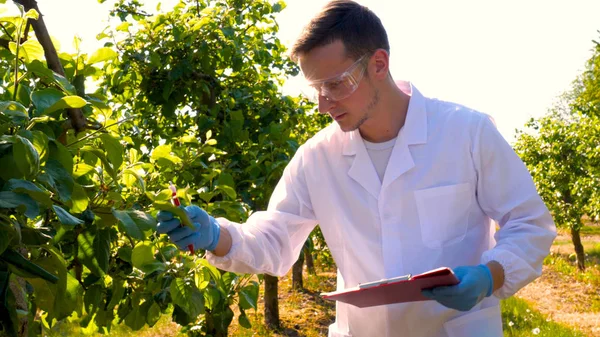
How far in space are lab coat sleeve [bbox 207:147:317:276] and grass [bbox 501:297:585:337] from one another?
165 inches

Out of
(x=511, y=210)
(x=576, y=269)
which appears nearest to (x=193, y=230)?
(x=511, y=210)

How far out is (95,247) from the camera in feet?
6.48

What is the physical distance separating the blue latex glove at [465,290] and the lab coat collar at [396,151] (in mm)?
431

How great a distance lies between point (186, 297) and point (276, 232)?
0.39 metres

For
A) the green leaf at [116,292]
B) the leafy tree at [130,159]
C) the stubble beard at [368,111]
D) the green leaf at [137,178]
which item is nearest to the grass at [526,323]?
the leafy tree at [130,159]

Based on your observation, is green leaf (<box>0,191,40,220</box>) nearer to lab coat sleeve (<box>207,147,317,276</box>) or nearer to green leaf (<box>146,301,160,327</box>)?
lab coat sleeve (<box>207,147,317,276</box>)

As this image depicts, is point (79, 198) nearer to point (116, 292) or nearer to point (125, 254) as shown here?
point (125, 254)

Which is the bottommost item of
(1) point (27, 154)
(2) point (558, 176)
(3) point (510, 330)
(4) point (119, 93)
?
(3) point (510, 330)

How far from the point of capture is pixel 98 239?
1.97m

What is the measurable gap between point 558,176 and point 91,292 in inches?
498

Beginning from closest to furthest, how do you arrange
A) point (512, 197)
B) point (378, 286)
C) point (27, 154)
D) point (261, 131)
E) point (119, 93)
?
point (27, 154) < point (378, 286) < point (512, 197) < point (261, 131) < point (119, 93)

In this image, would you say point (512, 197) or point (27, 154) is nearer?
point (27, 154)

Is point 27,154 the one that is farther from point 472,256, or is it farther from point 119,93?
point 119,93

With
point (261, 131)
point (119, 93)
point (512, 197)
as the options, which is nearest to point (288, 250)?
point (512, 197)
